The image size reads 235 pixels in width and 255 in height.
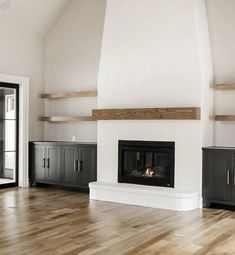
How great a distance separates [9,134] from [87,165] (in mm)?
1760

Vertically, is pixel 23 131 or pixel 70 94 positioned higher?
pixel 70 94

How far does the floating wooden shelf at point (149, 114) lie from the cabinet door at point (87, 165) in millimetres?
645

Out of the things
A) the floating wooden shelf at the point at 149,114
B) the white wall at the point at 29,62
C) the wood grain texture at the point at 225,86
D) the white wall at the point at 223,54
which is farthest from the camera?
the white wall at the point at 29,62

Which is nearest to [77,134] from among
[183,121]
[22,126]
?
[22,126]

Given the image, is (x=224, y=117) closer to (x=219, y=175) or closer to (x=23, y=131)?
(x=219, y=175)

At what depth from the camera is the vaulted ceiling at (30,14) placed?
7.60 metres

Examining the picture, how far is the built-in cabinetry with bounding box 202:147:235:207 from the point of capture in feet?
20.2

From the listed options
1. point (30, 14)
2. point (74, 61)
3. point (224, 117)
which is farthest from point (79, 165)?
A: point (30, 14)

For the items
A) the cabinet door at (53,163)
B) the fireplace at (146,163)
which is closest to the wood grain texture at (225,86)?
the fireplace at (146,163)

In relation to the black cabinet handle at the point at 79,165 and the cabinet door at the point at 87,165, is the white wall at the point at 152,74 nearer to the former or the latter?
the cabinet door at the point at 87,165

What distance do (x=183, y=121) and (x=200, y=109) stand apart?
316 mm

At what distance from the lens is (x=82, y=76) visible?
824 centimetres

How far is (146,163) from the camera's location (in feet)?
22.6

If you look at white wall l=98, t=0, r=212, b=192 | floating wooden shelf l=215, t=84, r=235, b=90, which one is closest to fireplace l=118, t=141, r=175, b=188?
white wall l=98, t=0, r=212, b=192
